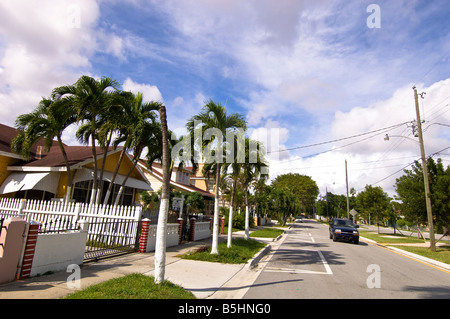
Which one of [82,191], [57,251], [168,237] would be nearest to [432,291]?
[168,237]

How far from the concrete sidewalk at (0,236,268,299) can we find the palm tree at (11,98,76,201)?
6.71 m

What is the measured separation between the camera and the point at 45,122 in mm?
11703

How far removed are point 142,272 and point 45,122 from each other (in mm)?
8508

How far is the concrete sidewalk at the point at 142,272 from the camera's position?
5318 millimetres

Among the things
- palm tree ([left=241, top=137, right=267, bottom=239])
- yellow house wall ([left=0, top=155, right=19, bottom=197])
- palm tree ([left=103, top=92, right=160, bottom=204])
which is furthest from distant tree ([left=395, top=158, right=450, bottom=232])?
yellow house wall ([left=0, top=155, right=19, bottom=197])

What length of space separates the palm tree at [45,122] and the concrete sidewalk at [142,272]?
22.0 ft

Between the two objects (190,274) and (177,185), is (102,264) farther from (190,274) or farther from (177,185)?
(177,185)

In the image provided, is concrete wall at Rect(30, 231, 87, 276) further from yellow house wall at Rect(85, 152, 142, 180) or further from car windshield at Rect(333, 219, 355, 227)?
car windshield at Rect(333, 219, 355, 227)

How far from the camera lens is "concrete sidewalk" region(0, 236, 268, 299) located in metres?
5.32

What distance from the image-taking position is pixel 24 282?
18.9 ft

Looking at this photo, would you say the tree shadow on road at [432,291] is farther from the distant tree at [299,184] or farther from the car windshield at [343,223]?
the distant tree at [299,184]

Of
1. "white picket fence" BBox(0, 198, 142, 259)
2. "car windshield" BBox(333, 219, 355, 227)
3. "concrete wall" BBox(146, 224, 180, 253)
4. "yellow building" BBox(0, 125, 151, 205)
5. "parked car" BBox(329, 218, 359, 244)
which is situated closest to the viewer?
"white picket fence" BBox(0, 198, 142, 259)

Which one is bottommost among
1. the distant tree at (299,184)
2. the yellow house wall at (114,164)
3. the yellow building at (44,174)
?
the yellow building at (44,174)

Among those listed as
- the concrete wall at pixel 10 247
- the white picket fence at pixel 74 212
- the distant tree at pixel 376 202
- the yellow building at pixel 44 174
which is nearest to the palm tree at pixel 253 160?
the yellow building at pixel 44 174
